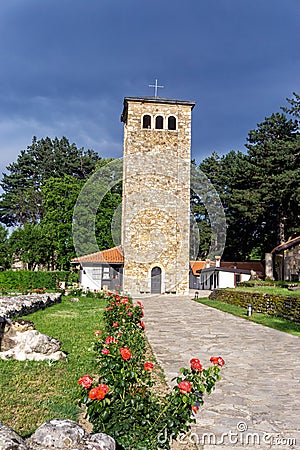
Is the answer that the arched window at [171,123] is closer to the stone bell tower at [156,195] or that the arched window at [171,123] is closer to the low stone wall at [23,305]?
the stone bell tower at [156,195]

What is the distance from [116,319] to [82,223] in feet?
87.2

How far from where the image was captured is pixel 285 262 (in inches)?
971

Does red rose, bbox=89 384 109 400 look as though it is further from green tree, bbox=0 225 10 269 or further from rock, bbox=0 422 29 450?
green tree, bbox=0 225 10 269

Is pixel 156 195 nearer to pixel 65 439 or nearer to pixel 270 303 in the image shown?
pixel 270 303

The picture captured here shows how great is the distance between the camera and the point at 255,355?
7395 millimetres

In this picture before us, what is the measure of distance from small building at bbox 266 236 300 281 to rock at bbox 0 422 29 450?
72.4ft

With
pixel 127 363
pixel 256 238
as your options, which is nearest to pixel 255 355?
pixel 127 363

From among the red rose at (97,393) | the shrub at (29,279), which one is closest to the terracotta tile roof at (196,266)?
the shrub at (29,279)

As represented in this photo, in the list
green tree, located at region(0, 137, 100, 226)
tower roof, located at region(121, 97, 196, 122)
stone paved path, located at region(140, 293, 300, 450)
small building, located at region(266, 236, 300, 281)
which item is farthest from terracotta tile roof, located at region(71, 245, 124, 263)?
green tree, located at region(0, 137, 100, 226)

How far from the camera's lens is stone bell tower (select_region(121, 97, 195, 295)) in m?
25.5

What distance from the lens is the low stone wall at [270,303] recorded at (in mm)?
12391

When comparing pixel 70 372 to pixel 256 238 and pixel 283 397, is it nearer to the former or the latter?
pixel 283 397

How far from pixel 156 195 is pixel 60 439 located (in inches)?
935

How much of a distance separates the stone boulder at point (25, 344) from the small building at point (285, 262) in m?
18.7
